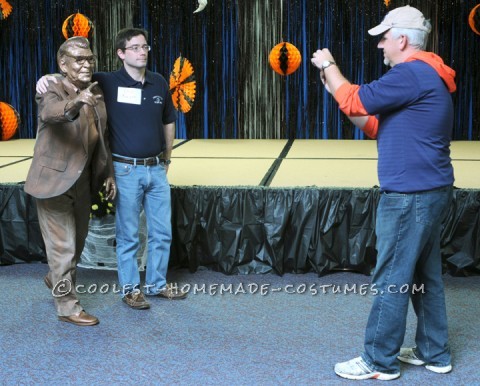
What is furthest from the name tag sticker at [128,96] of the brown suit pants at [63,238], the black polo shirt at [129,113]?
the brown suit pants at [63,238]

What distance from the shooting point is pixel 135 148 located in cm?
330

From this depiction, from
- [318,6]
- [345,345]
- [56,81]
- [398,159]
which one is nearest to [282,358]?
[345,345]

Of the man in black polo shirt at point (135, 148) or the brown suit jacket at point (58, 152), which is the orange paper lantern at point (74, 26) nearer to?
the man in black polo shirt at point (135, 148)

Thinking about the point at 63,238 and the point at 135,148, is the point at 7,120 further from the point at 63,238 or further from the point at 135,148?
the point at 63,238

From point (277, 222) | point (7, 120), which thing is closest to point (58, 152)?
point (277, 222)

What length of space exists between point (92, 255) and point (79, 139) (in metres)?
1.08

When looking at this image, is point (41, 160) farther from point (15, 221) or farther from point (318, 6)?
point (318, 6)

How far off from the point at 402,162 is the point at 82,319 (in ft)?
5.08

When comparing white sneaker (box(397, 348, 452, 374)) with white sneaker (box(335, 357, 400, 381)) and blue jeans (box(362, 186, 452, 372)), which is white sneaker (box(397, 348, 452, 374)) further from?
white sneaker (box(335, 357, 400, 381))

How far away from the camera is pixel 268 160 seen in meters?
5.00

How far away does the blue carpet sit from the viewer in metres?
2.61

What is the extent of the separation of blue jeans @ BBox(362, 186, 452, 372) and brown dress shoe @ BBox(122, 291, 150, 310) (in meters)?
1.17

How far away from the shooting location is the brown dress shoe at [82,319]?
3.12 metres

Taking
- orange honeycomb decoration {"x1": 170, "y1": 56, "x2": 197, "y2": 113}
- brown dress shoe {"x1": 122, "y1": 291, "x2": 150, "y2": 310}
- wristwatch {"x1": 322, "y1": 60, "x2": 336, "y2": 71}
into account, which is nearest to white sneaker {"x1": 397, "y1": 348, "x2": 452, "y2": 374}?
wristwatch {"x1": 322, "y1": 60, "x2": 336, "y2": 71}
